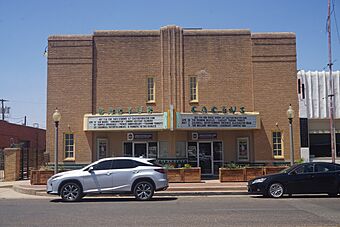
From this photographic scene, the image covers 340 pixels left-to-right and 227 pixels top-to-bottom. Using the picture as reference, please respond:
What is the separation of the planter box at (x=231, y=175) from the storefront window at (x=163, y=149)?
460cm

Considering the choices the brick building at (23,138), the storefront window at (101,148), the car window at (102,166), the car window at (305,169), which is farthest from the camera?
the brick building at (23,138)

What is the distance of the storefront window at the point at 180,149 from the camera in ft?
83.7

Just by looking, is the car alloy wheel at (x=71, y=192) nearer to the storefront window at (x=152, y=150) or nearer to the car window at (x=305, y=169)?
the car window at (x=305, y=169)

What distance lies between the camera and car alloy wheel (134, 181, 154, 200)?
16.1 metres

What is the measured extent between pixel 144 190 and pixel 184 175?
21.0 feet

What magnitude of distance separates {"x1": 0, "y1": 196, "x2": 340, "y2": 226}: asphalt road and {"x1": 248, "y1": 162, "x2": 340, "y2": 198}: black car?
0.45 m

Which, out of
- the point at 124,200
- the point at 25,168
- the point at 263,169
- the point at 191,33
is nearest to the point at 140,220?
the point at 124,200

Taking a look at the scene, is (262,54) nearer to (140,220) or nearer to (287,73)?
(287,73)

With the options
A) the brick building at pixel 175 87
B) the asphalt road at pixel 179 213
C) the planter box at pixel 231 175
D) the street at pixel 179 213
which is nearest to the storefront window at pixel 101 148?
the brick building at pixel 175 87

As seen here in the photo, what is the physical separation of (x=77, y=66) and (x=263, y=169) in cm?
1233

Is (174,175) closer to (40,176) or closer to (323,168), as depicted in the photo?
(40,176)

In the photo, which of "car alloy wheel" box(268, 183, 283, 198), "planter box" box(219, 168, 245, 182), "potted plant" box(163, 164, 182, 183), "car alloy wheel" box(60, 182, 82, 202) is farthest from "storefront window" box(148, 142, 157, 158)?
"car alloy wheel" box(268, 183, 283, 198)

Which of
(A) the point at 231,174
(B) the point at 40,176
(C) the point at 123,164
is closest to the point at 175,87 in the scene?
(A) the point at 231,174

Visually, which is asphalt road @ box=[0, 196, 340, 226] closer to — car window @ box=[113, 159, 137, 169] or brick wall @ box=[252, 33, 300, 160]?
car window @ box=[113, 159, 137, 169]
